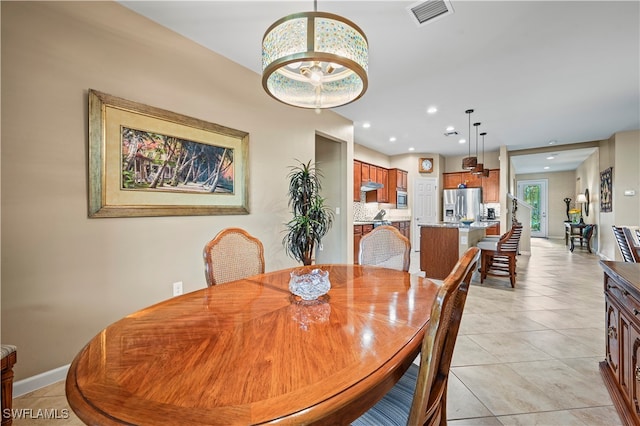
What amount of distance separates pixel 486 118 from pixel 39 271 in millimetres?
5646

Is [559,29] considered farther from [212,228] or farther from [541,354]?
[212,228]

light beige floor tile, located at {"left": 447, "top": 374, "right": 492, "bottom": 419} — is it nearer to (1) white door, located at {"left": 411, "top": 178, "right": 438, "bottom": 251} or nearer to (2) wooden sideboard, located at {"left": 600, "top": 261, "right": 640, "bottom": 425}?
(2) wooden sideboard, located at {"left": 600, "top": 261, "right": 640, "bottom": 425}

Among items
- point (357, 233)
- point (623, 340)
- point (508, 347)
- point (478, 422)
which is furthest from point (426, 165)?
point (478, 422)

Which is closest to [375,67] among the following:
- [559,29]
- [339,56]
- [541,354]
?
[559,29]

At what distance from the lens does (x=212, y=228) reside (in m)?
2.73

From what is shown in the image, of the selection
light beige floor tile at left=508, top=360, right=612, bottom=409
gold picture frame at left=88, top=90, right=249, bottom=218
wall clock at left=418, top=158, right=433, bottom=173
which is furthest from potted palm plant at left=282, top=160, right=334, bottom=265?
wall clock at left=418, top=158, right=433, bottom=173

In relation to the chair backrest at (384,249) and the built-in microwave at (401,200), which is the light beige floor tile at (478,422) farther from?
the built-in microwave at (401,200)

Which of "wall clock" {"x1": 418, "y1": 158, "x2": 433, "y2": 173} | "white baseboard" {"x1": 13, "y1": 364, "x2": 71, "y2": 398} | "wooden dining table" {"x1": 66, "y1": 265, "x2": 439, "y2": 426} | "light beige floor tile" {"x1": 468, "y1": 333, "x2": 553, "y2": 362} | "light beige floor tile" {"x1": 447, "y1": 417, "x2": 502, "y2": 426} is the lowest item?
"light beige floor tile" {"x1": 447, "y1": 417, "x2": 502, "y2": 426}

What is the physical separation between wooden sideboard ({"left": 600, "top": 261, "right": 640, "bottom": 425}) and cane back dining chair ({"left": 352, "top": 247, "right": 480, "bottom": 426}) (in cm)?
97

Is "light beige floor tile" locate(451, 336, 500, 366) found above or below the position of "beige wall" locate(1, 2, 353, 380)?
below

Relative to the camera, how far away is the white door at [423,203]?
739 centimetres

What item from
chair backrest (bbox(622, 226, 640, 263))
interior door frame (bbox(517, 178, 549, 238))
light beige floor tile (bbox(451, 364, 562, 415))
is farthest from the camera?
interior door frame (bbox(517, 178, 549, 238))

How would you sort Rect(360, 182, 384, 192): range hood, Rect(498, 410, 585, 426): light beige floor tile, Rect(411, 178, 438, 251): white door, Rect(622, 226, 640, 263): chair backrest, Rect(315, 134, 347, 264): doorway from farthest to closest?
1. Rect(411, 178, 438, 251): white door
2. Rect(360, 182, 384, 192): range hood
3. Rect(315, 134, 347, 264): doorway
4. Rect(622, 226, 640, 263): chair backrest
5. Rect(498, 410, 585, 426): light beige floor tile

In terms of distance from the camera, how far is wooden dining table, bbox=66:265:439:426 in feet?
1.91
